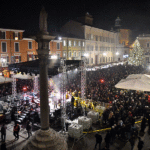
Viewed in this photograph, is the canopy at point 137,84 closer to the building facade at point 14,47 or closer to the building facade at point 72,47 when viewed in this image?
the building facade at point 14,47

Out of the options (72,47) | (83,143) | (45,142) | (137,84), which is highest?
(72,47)

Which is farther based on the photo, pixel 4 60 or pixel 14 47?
pixel 14 47

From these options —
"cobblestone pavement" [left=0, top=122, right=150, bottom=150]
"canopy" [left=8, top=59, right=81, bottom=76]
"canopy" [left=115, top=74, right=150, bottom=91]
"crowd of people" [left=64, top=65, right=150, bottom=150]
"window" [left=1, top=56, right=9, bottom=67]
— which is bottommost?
"cobblestone pavement" [left=0, top=122, right=150, bottom=150]

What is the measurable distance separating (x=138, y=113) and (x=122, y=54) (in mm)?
50809

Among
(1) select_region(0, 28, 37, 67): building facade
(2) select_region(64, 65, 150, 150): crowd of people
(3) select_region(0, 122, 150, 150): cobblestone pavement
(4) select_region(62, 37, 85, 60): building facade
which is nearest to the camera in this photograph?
(3) select_region(0, 122, 150, 150): cobblestone pavement

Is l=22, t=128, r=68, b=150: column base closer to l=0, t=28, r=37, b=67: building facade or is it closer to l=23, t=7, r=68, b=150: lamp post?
l=23, t=7, r=68, b=150: lamp post

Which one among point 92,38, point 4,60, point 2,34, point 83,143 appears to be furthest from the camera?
point 92,38

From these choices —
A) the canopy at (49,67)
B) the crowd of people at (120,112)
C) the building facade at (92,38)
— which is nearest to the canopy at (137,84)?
the crowd of people at (120,112)

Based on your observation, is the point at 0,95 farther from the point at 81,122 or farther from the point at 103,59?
the point at 103,59

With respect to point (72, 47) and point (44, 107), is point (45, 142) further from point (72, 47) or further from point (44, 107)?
point (72, 47)

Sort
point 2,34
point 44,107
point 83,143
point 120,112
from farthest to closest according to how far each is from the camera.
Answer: point 2,34 < point 120,112 < point 83,143 < point 44,107

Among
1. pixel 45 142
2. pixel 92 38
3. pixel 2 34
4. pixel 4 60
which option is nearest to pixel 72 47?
pixel 92 38

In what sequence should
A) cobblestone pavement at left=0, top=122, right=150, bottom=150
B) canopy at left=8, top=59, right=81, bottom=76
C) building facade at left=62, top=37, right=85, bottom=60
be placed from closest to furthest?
cobblestone pavement at left=0, top=122, right=150, bottom=150 → canopy at left=8, top=59, right=81, bottom=76 → building facade at left=62, top=37, right=85, bottom=60

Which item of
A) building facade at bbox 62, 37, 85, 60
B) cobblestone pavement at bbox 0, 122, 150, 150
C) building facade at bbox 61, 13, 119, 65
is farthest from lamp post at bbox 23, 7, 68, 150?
building facade at bbox 61, 13, 119, 65
